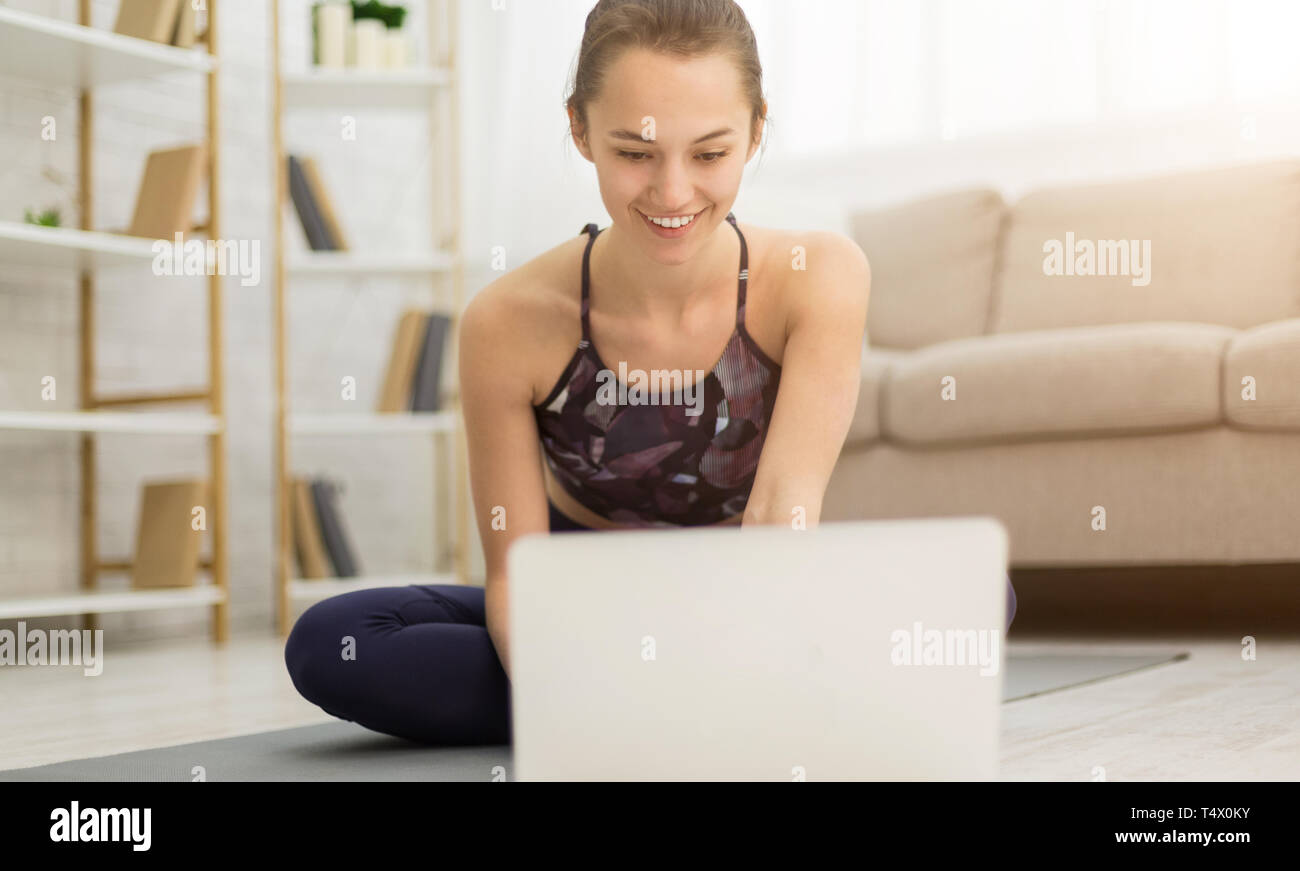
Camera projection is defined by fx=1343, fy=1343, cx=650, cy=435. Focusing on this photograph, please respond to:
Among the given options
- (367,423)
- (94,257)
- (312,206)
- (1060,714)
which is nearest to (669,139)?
(1060,714)

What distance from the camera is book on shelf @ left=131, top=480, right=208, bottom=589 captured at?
9.20ft

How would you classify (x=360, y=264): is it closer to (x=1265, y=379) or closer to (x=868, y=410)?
(x=868, y=410)

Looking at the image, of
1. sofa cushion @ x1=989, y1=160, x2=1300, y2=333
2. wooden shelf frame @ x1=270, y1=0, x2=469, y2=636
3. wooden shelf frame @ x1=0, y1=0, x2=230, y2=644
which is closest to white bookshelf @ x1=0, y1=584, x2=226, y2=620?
wooden shelf frame @ x1=0, y1=0, x2=230, y2=644

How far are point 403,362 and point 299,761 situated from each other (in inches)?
84.5

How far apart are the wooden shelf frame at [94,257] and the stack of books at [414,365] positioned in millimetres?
498

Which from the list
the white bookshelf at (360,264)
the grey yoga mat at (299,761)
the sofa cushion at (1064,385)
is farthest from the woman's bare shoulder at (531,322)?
the white bookshelf at (360,264)

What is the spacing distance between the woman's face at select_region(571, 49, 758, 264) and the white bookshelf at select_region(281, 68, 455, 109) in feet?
7.34

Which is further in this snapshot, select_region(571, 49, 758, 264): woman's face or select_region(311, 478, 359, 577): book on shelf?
select_region(311, 478, 359, 577): book on shelf

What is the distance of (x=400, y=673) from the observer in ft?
4.20

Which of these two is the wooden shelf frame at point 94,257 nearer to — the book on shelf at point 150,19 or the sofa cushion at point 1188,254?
the book on shelf at point 150,19

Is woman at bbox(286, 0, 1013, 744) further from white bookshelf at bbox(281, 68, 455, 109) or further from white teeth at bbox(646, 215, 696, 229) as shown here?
white bookshelf at bbox(281, 68, 455, 109)

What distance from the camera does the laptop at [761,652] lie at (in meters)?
0.76

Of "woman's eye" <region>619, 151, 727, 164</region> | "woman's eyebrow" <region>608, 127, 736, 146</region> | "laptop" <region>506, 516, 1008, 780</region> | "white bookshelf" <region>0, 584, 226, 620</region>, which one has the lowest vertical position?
"white bookshelf" <region>0, 584, 226, 620</region>
